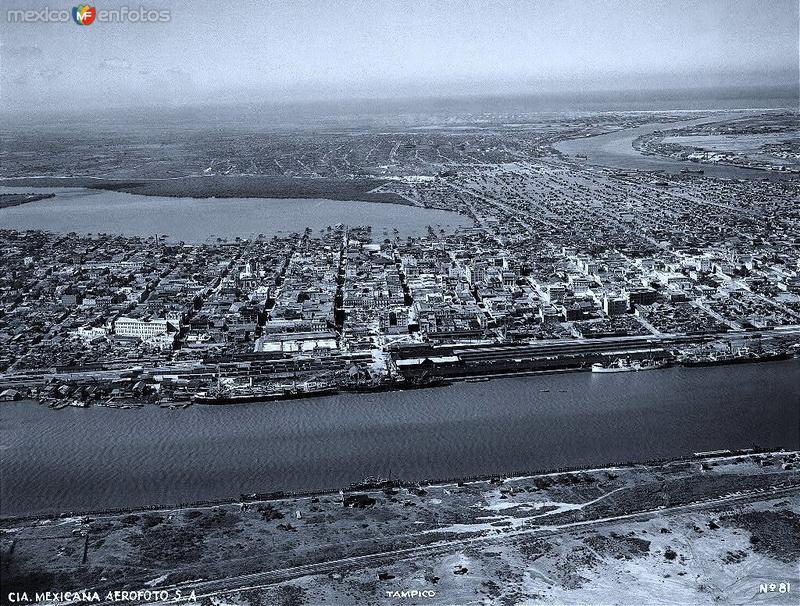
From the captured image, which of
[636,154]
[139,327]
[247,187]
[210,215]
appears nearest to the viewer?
[139,327]

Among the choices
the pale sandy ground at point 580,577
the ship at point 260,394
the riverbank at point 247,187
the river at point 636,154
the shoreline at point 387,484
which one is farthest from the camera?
the river at point 636,154

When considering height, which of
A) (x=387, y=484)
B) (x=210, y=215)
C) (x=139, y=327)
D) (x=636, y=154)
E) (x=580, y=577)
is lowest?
(x=580, y=577)

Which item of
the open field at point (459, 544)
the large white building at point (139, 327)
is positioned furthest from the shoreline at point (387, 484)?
the large white building at point (139, 327)

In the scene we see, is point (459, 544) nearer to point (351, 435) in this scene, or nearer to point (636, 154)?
point (351, 435)

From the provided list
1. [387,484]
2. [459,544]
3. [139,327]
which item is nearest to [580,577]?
[459,544]

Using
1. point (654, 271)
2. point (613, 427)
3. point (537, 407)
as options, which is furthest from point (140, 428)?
point (654, 271)

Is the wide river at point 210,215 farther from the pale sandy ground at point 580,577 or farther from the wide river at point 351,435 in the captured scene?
the pale sandy ground at point 580,577


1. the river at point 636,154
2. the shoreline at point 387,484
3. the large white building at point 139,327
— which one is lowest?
the shoreline at point 387,484
